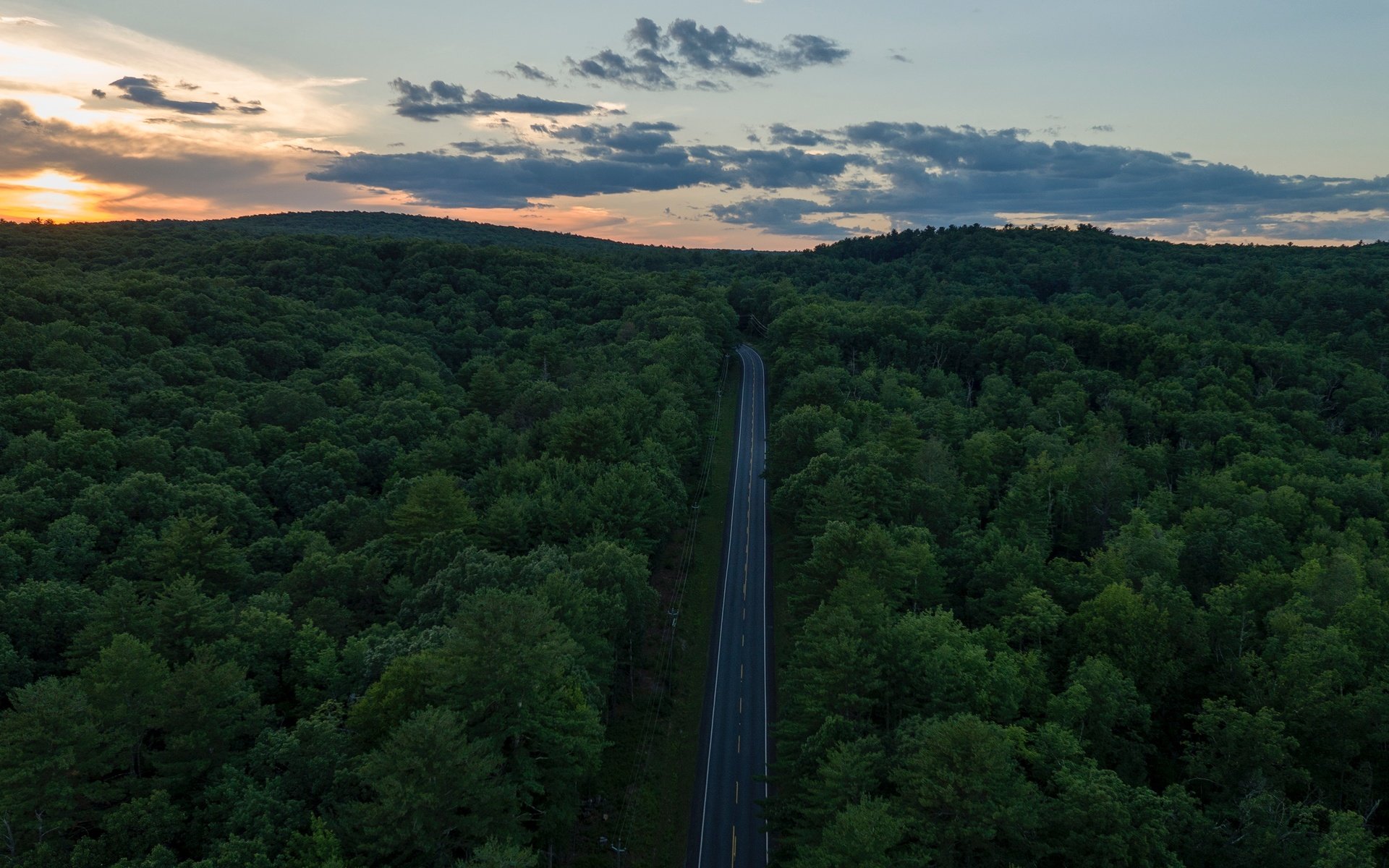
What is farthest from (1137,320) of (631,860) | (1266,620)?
(631,860)

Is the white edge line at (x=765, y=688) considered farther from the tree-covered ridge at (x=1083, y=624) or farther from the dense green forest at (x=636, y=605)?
the tree-covered ridge at (x=1083, y=624)

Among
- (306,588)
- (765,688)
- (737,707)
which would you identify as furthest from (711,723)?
(306,588)

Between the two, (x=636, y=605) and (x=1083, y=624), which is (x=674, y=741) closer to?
(x=636, y=605)

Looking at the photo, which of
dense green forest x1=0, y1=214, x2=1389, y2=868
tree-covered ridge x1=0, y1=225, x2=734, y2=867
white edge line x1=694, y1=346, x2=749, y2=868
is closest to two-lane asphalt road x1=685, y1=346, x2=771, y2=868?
white edge line x1=694, y1=346, x2=749, y2=868

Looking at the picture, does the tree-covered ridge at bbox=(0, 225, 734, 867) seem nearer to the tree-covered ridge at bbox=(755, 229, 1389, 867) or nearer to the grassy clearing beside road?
the grassy clearing beside road

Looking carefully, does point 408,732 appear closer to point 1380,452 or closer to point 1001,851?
point 1001,851

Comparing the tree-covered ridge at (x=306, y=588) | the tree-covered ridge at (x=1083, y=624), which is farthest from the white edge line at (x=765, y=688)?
the tree-covered ridge at (x=306, y=588)
